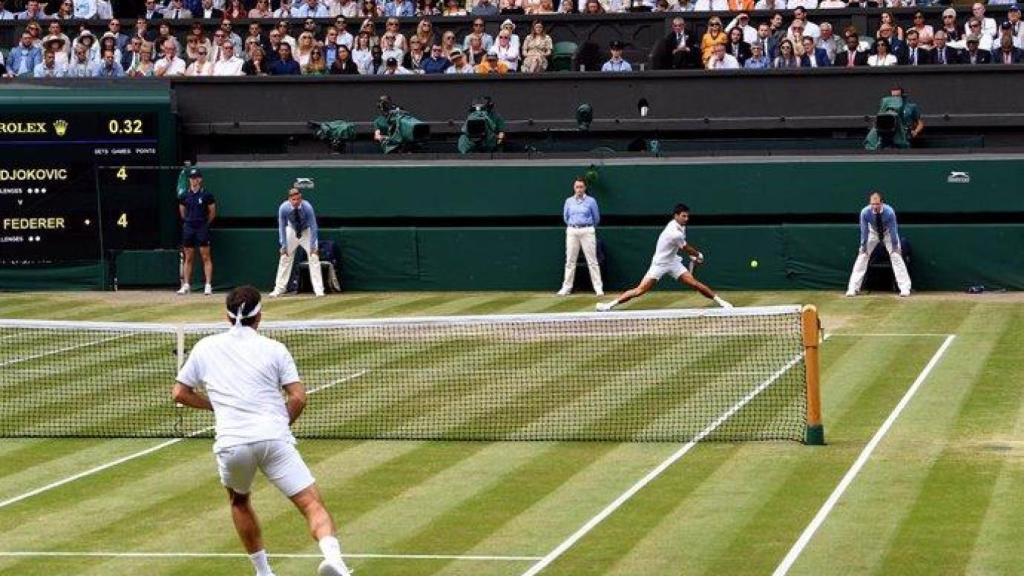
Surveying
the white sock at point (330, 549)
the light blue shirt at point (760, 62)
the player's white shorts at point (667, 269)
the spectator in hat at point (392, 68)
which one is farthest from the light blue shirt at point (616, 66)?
the white sock at point (330, 549)

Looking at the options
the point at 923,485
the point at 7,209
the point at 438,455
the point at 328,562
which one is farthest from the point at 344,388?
the point at 7,209

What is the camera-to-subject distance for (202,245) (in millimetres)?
36406

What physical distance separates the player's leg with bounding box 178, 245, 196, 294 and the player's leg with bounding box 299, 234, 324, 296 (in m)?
2.10

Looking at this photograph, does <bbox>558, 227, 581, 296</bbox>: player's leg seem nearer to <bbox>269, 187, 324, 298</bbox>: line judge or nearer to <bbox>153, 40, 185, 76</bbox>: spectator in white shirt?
<bbox>269, 187, 324, 298</bbox>: line judge

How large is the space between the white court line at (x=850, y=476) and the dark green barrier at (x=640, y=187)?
30.2 feet

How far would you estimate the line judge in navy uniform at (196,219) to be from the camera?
3616 centimetres

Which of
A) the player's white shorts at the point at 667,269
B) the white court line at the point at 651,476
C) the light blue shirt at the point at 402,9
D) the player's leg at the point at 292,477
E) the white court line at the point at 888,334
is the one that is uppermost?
the light blue shirt at the point at 402,9

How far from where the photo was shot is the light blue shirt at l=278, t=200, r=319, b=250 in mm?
35438

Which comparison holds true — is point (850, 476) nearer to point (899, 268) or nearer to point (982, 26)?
point (899, 268)

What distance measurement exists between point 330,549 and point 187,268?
80.8 feet

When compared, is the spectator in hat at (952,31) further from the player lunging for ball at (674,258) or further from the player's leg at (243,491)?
the player's leg at (243,491)

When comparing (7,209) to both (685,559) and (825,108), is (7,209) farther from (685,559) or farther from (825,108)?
(685,559)

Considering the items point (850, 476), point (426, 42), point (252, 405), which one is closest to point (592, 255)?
point (426, 42)

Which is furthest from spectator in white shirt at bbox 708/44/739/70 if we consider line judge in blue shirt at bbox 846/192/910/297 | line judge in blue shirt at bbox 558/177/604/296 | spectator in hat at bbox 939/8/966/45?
line judge in blue shirt at bbox 846/192/910/297
